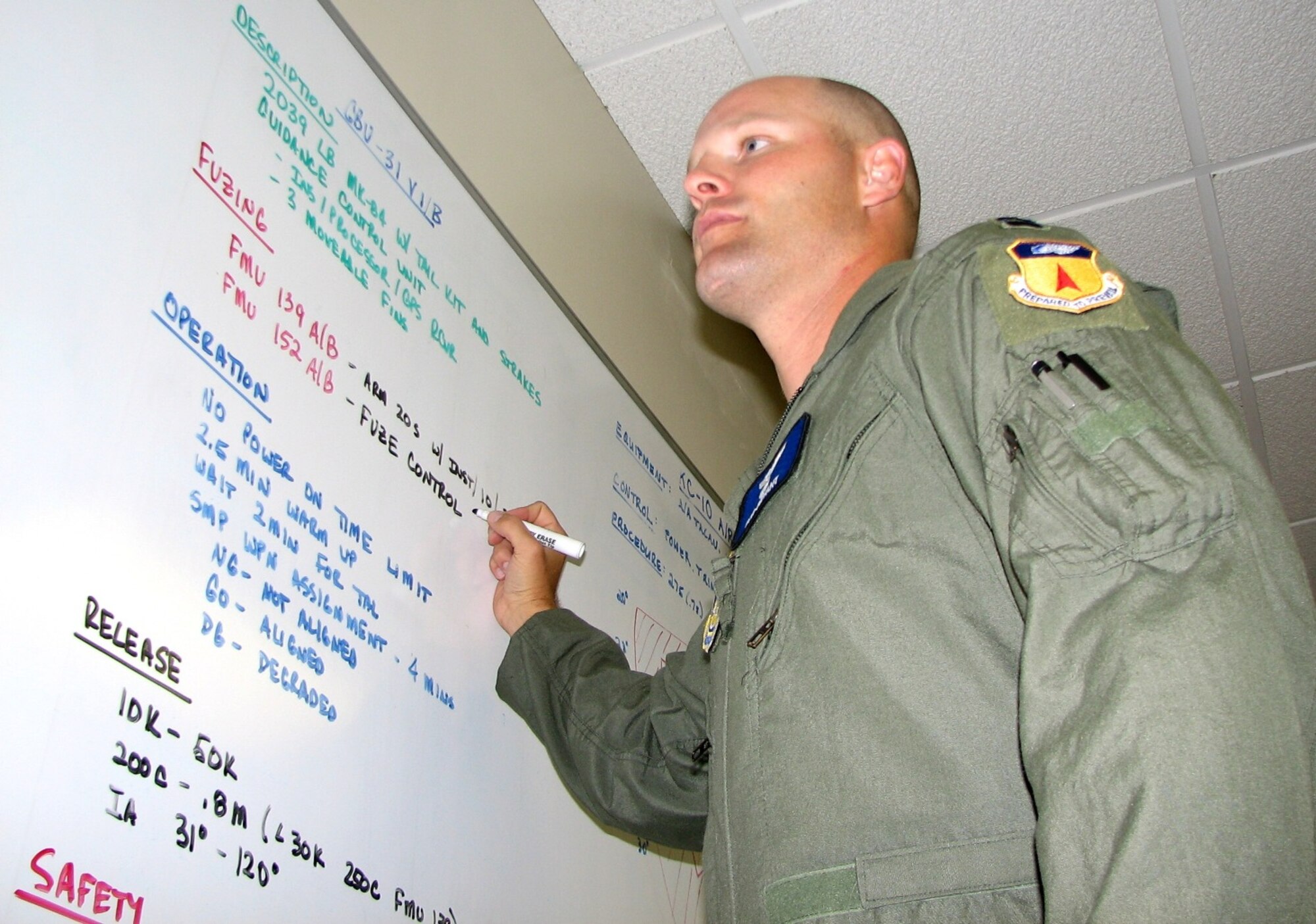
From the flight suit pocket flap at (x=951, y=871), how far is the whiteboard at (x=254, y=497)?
0.43 metres

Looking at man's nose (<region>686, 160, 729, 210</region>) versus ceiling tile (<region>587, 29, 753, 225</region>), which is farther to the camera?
ceiling tile (<region>587, 29, 753, 225</region>)

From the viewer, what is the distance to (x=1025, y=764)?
686mm

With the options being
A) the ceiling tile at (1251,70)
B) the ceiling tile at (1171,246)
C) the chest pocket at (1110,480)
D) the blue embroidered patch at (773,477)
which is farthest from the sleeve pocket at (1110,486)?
the ceiling tile at (1171,246)

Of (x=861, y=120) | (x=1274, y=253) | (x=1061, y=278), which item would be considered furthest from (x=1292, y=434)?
(x=1061, y=278)

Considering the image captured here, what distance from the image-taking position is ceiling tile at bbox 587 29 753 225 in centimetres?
192

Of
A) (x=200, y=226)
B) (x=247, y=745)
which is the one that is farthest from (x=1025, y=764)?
(x=200, y=226)

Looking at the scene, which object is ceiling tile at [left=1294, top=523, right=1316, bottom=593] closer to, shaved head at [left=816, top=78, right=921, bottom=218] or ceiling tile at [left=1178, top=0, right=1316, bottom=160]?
ceiling tile at [left=1178, top=0, right=1316, bottom=160]

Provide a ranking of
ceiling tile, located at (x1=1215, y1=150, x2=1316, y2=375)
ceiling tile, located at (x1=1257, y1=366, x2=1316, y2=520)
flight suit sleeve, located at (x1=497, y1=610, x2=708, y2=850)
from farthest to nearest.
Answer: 1. ceiling tile, located at (x1=1257, y1=366, x2=1316, y2=520)
2. ceiling tile, located at (x1=1215, y1=150, x2=1316, y2=375)
3. flight suit sleeve, located at (x1=497, y1=610, x2=708, y2=850)

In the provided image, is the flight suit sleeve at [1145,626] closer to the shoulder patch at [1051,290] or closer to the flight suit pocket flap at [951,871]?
the shoulder patch at [1051,290]

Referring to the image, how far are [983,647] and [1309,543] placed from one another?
113 inches

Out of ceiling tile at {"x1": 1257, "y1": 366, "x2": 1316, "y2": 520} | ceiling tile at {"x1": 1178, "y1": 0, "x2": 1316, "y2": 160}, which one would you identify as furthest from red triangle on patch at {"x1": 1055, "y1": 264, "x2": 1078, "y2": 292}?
ceiling tile at {"x1": 1257, "y1": 366, "x2": 1316, "y2": 520}

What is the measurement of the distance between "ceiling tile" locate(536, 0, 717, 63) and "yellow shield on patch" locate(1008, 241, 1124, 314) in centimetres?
118

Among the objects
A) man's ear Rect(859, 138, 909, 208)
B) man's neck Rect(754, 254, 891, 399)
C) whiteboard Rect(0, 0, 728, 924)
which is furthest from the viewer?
man's ear Rect(859, 138, 909, 208)

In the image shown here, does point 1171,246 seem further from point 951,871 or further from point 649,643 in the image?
point 951,871
